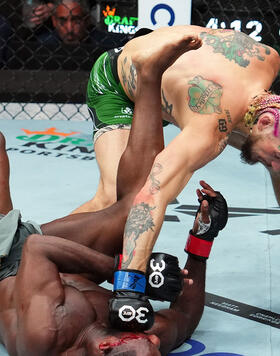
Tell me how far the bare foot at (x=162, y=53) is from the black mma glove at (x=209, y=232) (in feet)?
1.30

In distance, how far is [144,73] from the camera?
85.2 inches

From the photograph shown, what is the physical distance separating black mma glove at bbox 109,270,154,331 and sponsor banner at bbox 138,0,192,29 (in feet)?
6.78

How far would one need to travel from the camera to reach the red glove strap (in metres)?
2.24

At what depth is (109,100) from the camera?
8.67 feet

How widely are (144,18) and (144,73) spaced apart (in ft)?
5.42

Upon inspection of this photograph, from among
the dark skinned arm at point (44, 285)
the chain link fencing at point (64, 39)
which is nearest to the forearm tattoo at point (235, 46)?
the dark skinned arm at point (44, 285)

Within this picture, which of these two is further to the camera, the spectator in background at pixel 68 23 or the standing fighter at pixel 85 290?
the spectator in background at pixel 68 23

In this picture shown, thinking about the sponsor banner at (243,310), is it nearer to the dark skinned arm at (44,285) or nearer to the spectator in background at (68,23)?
the dark skinned arm at (44,285)

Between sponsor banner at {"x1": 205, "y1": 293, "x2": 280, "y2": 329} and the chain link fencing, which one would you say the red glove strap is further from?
the chain link fencing

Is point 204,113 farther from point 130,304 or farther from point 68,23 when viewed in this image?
point 68,23

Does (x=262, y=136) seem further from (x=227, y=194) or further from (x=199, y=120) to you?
(x=227, y=194)

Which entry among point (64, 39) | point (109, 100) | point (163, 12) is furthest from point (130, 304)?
point (64, 39)

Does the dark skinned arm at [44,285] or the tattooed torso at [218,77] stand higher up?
the tattooed torso at [218,77]

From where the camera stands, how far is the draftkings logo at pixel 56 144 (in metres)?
4.13
